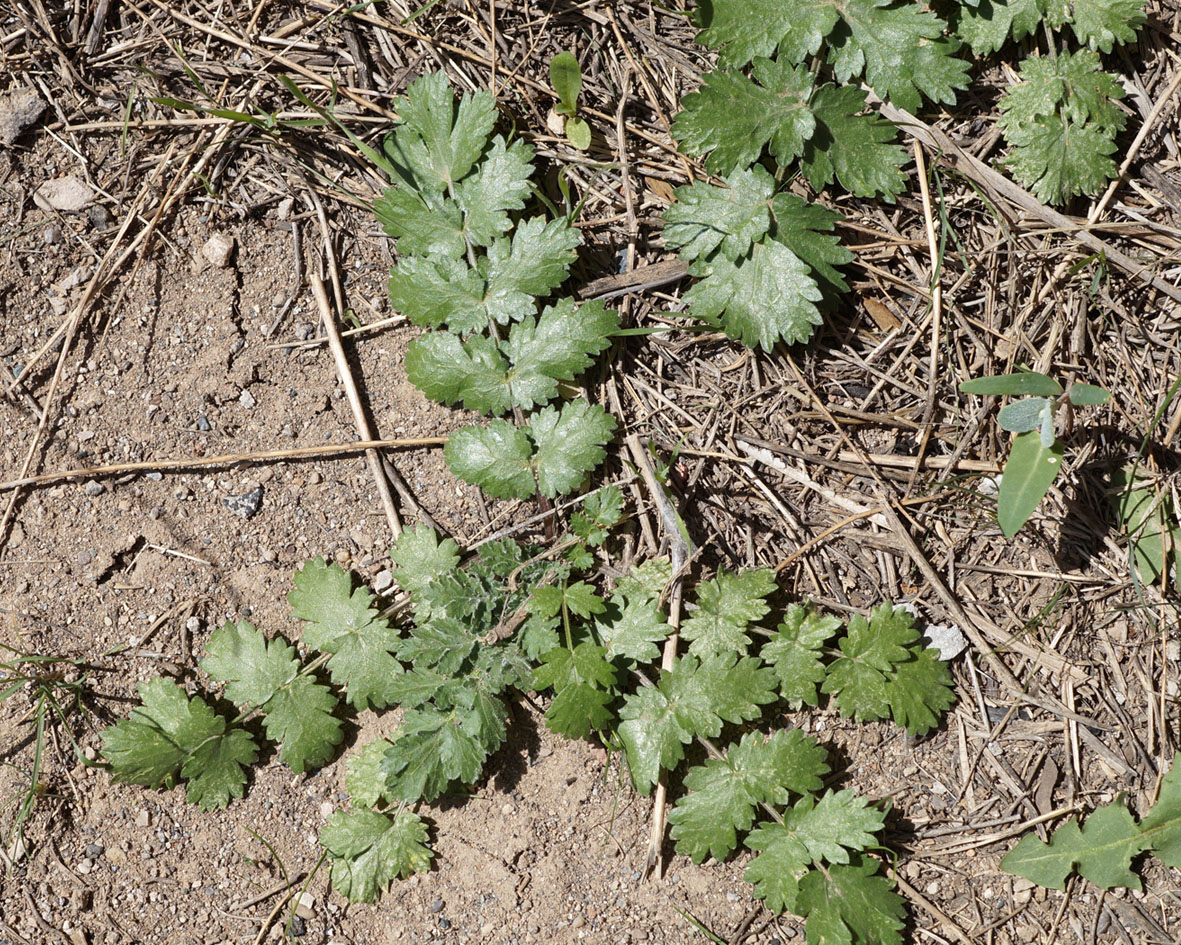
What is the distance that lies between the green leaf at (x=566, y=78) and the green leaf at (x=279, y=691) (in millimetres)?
1826

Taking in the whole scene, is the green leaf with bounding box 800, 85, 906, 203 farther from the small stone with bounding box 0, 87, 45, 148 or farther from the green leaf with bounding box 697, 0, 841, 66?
the small stone with bounding box 0, 87, 45, 148

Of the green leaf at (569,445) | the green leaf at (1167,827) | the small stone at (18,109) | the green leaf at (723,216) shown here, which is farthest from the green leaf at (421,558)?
the green leaf at (1167,827)

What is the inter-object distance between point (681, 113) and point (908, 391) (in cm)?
105

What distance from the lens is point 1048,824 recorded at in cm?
265

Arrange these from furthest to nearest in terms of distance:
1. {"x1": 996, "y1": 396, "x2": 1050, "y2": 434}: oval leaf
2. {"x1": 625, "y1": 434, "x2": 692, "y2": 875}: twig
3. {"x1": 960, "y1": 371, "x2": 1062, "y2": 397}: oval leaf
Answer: {"x1": 625, "y1": 434, "x2": 692, "y2": 875}: twig, {"x1": 996, "y1": 396, "x2": 1050, "y2": 434}: oval leaf, {"x1": 960, "y1": 371, "x2": 1062, "y2": 397}: oval leaf

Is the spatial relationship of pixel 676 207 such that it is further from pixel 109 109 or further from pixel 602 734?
pixel 109 109

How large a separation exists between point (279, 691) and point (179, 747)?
34cm

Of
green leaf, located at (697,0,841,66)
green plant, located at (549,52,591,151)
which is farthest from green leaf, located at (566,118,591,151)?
green leaf, located at (697,0,841,66)

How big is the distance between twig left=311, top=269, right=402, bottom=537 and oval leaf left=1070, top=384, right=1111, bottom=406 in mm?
1927

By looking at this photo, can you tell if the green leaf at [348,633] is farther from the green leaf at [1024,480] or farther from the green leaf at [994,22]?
the green leaf at [994,22]

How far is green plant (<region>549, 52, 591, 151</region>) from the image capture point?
2639mm

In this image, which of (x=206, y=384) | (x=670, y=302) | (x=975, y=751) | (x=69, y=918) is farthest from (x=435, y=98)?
(x=69, y=918)

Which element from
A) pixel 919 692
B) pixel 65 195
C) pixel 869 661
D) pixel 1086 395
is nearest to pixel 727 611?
pixel 869 661

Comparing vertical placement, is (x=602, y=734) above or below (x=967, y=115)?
below
